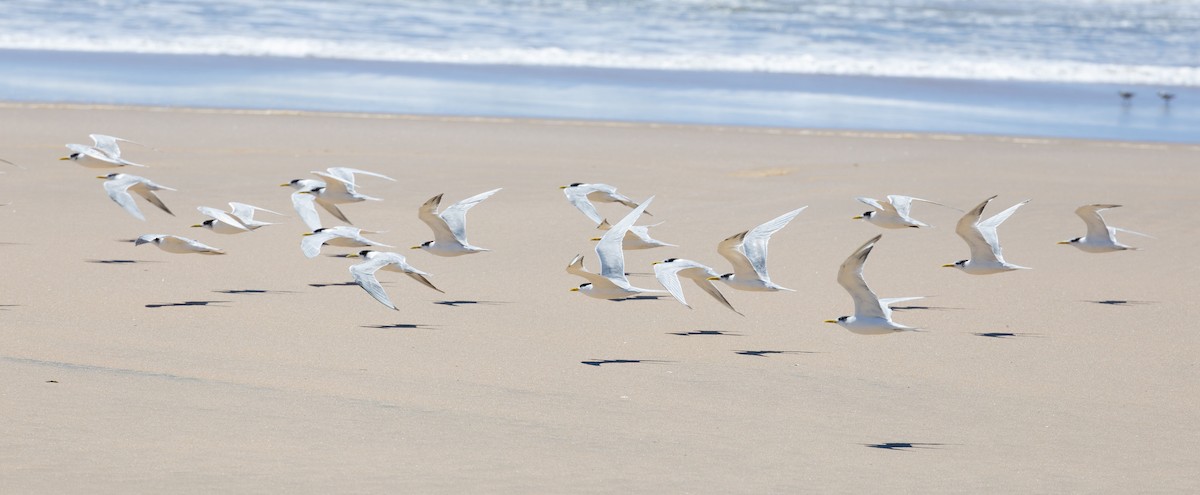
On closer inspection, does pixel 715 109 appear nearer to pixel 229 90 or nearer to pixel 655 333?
pixel 229 90

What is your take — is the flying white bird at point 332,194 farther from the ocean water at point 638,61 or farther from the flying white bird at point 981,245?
the ocean water at point 638,61

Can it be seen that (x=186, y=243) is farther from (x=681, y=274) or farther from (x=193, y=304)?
(x=681, y=274)

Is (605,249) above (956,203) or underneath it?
above

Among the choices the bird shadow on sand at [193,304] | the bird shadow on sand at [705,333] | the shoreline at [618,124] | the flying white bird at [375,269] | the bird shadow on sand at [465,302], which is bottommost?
the shoreline at [618,124]

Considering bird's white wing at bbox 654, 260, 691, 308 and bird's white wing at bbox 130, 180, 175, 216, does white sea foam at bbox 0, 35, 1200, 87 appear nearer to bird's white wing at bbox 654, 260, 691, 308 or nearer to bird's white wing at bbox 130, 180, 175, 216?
bird's white wing at bbox 130, 180, 175, 216

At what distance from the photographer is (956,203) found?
39.5ft

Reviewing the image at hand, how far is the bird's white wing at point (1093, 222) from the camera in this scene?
906 centimetres

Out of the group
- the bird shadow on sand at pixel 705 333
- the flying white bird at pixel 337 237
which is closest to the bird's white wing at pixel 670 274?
the bird shadow on sand at pixel 705 333

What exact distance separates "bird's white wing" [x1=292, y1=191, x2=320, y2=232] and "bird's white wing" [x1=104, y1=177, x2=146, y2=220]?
1.02 m

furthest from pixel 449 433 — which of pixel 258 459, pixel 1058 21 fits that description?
pixel 1058 21

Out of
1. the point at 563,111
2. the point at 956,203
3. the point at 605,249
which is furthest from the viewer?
the point at 563,111

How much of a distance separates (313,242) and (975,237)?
389 cm

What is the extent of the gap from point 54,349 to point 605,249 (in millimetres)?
2904

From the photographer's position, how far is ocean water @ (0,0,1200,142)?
1730cm
